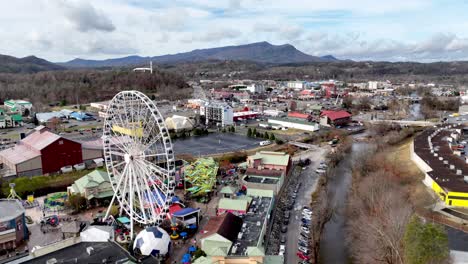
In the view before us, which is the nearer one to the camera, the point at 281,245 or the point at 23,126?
the point at 281,245

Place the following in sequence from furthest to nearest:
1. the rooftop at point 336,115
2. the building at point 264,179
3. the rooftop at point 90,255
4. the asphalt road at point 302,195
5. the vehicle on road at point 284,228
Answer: the rooftop at point 336,115 < the building at point 264,179 < the vehicle on road at point 284,228 < the asphalt road at point 302,195 < the rooftop at point 90,255

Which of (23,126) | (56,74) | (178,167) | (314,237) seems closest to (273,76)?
(56,74)

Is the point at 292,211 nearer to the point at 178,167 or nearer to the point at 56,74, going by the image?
the point at 178,167

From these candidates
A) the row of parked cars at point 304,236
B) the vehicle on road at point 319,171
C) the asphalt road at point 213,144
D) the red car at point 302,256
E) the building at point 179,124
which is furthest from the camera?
the building at point 179,124

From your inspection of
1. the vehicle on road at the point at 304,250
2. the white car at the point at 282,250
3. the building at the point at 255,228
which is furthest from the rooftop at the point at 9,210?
the vehicle on road at the point at 304,250

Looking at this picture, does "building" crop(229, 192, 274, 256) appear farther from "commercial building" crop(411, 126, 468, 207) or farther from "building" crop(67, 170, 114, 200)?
"commercial building" crop(411, 126, 468, 207)

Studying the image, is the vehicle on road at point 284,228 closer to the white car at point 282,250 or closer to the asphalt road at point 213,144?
the white car at point 282,250

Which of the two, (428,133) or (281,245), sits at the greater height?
(428,133)
